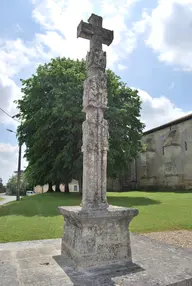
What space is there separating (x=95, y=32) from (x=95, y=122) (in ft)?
5.87

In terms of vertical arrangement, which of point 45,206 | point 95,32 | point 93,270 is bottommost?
point 45,206

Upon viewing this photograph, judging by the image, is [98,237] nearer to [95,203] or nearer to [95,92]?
[95,203]

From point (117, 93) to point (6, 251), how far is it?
61.5 ft

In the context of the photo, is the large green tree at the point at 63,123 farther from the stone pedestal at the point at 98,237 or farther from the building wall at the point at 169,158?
the stone pedestal at the point at 98,237

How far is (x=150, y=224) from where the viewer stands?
9.77 metres

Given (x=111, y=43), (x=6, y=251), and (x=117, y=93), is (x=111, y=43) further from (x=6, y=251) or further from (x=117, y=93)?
(x=117, y=93)

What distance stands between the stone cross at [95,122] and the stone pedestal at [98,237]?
24 cm

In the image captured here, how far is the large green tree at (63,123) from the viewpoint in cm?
1886

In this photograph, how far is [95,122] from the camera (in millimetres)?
4375

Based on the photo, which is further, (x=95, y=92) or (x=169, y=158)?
(x=169, y=158)

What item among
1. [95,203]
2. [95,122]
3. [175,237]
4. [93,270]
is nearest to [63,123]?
[175,237]

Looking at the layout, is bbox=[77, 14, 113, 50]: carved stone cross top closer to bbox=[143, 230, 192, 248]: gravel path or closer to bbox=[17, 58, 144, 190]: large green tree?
bbox=[143, 230, 192, 248]: gravel path

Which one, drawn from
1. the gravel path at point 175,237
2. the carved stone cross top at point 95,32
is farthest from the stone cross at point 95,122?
the gravel path at point 175,237

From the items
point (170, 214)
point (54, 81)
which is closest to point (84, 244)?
point (170, 214)
